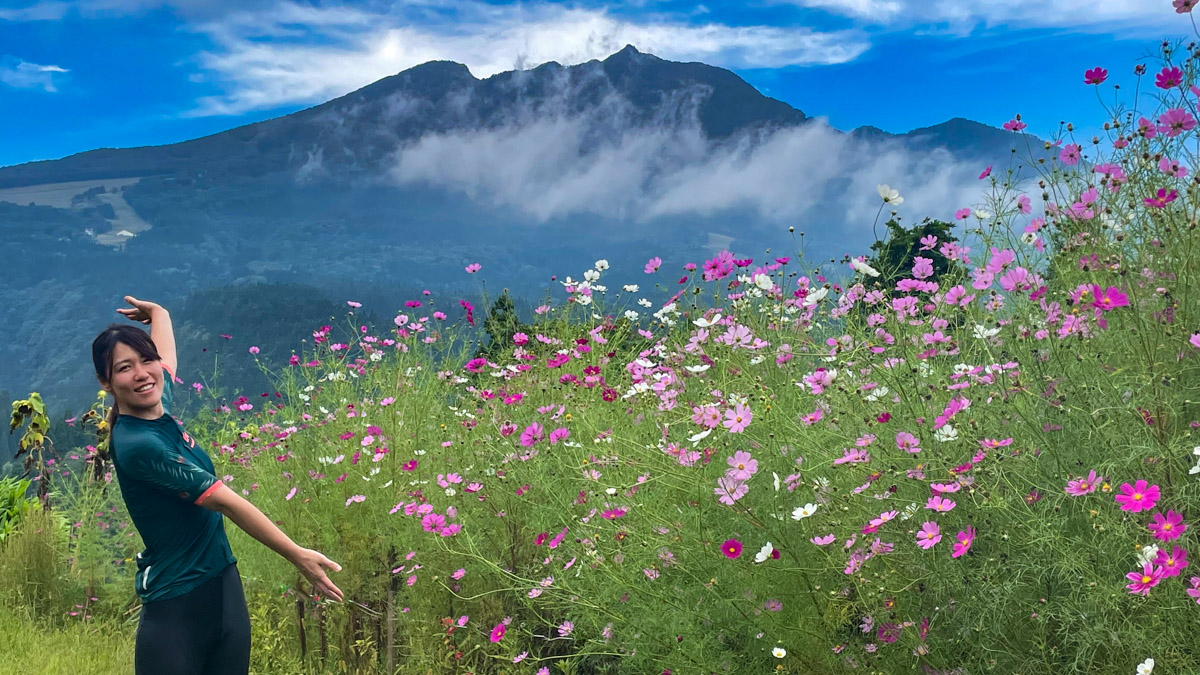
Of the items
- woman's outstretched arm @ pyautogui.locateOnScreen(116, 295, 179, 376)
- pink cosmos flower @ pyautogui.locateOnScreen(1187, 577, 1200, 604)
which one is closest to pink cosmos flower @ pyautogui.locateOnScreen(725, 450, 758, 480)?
pink cosmos flower @ pyautogui.locateOnScreen(1187, 577, 1200, 604)

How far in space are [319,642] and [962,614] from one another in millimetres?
2940

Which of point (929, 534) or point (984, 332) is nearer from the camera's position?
point (929, 534)

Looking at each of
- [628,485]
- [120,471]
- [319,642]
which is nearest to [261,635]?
[319,642]

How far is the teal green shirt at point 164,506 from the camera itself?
8.05ft

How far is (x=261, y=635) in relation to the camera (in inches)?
163

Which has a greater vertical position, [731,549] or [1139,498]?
[1139,498]

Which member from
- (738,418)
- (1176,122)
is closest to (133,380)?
(738,418)

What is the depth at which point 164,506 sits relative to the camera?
2562 millimetres

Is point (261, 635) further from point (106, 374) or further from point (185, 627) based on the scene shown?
point (106, 374)

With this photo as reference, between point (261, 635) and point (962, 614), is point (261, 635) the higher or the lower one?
the lower one

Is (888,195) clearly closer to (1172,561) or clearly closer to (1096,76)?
(1096,76)

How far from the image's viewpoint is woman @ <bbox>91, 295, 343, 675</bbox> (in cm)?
247

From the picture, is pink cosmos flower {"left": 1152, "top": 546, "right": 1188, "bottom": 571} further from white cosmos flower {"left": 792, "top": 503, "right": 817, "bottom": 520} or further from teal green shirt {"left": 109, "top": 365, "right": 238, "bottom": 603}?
teal green shirt {"left": 109, "top": 365, "right": 238, "bottom": 603}

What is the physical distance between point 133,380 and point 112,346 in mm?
115
